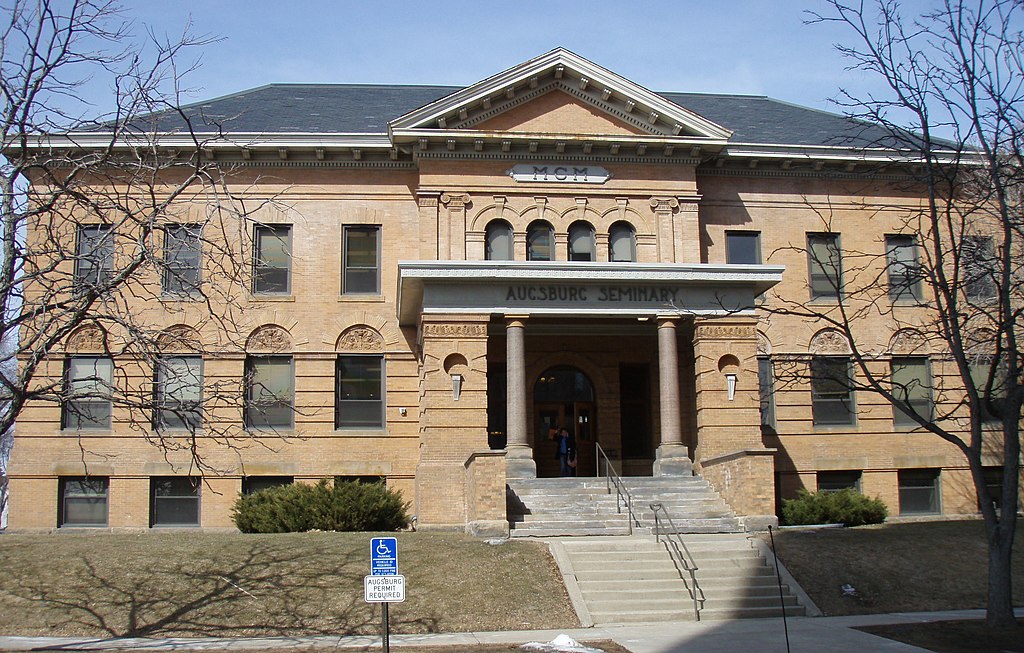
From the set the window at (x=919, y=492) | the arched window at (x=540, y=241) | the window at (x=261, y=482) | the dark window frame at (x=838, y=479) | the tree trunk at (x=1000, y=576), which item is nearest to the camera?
the tree trunk at (x=1000, y=576)

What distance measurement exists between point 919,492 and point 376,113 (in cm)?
2038

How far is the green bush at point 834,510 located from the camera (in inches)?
971

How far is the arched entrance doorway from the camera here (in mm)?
29281

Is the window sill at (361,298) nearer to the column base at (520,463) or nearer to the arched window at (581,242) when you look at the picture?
the arched window at (581,242)

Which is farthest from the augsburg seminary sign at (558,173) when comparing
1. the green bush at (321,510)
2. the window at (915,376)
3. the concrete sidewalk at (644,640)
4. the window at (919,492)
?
the concrete sidewalk at (644,640)

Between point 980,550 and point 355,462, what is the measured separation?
15.7m

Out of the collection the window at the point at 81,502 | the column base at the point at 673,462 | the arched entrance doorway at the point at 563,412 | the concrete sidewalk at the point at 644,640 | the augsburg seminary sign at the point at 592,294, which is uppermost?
the augsburg seminary sign at the point at 592,294

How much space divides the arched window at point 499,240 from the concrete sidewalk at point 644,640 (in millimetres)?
13799

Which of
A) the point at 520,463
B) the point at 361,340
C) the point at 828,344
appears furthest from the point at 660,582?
the point at 828,344

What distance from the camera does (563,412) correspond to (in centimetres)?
2948

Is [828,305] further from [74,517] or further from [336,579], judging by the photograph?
[74,517]

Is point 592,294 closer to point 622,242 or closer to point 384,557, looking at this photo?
point 622,242

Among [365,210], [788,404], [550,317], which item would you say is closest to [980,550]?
[788,404]

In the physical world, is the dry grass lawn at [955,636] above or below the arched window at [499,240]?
below
